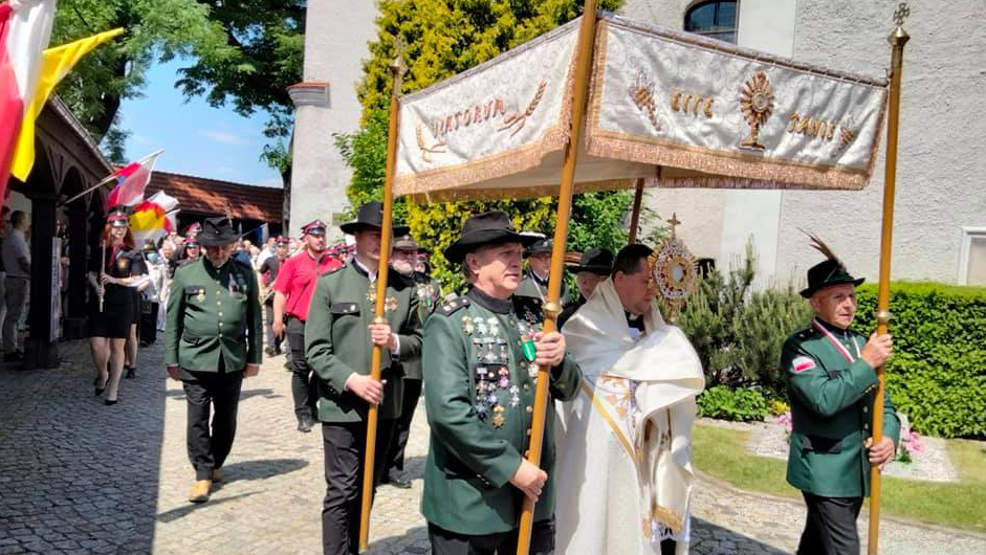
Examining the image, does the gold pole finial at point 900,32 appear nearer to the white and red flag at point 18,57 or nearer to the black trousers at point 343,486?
the black trousers at point 343,486

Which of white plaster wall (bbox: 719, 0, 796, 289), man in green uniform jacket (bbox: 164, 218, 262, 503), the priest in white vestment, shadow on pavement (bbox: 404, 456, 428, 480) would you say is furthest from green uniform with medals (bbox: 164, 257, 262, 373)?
white plaster wall (bbox: 719, 0, 796, 289)

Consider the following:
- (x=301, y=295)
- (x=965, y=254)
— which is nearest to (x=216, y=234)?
(x=301, y=295)

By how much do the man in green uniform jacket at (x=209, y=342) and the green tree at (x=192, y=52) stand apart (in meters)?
12.6

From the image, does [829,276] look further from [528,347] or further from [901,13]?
[528,347]

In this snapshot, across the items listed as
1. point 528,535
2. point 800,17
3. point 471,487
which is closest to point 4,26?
point 471,487

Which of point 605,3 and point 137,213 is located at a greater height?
point 605,3

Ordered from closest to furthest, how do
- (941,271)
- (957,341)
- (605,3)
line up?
1. (957,341)
2. (605,3)
3. (941,271)

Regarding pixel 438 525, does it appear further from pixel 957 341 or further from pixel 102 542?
pixel 957 341

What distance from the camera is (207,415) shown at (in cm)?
559

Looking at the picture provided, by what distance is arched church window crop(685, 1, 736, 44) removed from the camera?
13.8 meters

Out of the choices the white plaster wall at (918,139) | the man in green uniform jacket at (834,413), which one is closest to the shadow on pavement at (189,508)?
the man in green uniform jacket at (834,413)

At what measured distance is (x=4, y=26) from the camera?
9.97 ft

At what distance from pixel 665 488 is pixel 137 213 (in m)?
12.6

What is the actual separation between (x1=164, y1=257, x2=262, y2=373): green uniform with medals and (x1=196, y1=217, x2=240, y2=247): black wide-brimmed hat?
0.25 meters
